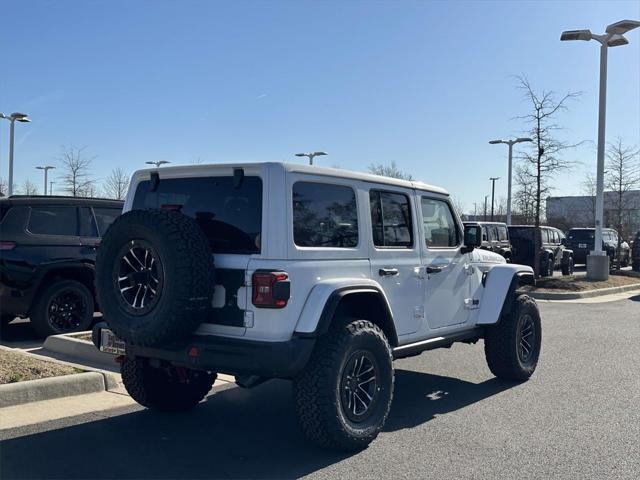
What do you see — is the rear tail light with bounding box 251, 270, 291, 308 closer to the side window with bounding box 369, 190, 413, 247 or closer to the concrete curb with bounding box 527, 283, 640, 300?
the side window with bounding box 369, 190, 413, 247

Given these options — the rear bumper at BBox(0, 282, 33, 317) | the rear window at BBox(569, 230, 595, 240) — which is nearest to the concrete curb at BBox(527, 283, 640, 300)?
the rear window at BBox(569, 230, 595, 240)

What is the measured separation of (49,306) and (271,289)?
17.3 feet

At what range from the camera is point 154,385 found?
5410 mm

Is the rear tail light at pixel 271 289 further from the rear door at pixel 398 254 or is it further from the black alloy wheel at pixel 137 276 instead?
the rear door at pixel 398 254

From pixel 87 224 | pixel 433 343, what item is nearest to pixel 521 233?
pixel 87 224

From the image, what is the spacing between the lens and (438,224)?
607 cm

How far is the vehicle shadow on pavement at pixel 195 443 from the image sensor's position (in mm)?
4215

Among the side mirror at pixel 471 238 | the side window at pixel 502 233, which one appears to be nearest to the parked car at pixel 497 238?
the side window at pixel 502 233

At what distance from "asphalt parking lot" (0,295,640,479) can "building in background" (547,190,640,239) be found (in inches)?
1021

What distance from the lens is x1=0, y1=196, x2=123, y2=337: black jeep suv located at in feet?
26.2

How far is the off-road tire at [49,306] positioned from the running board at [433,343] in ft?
16.7

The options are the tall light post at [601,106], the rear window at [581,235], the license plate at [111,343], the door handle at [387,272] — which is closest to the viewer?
the license plate at [111,343]

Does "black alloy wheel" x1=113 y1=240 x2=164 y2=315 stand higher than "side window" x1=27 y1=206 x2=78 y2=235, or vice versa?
"side window" x1=27 y1=206 x2=78 y2=235

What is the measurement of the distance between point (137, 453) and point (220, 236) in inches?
65.5
